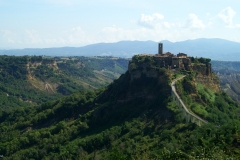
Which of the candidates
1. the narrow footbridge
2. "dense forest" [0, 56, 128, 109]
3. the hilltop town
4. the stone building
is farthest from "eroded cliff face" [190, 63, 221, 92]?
"dense forest" [0, 56, 128, 109]

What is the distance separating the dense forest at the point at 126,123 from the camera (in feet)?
135

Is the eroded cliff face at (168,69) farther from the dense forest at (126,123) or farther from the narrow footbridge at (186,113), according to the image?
the narrow footbridge at (186,113)

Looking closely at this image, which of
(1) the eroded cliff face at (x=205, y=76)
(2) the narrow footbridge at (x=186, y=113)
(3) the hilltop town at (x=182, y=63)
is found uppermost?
(3) the hilltop town at (x=182, y=63)

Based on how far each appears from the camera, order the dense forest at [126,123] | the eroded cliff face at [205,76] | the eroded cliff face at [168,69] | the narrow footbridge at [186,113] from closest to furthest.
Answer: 1. the dense forest at [126,123]
2. the narrow footbridge at [186,113]
3. the eroded cliff face at [168,69]
4. the eroded cliff face at [205,76]

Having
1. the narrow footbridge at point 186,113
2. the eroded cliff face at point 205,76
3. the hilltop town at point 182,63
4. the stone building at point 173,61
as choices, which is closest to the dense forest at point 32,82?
the stone building at point 173,61

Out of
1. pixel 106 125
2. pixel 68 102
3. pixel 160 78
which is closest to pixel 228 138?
pixel 160 78

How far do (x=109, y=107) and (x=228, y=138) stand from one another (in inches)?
1129

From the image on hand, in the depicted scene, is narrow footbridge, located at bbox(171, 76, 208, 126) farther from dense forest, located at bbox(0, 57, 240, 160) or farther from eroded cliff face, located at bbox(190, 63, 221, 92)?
eroded cliff face, located at bbox(190, 63, 221, 92)

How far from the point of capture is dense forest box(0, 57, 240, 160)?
41219 mm

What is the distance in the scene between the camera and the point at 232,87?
409ft

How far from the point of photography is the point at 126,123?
50188 mm

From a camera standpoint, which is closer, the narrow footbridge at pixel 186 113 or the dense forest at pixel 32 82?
the narrow footbridge at pixel 186 113

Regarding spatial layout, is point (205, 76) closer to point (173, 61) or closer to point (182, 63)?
point (182, 63)

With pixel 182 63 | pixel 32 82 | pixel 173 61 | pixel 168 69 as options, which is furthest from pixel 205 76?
pixel 32 82
